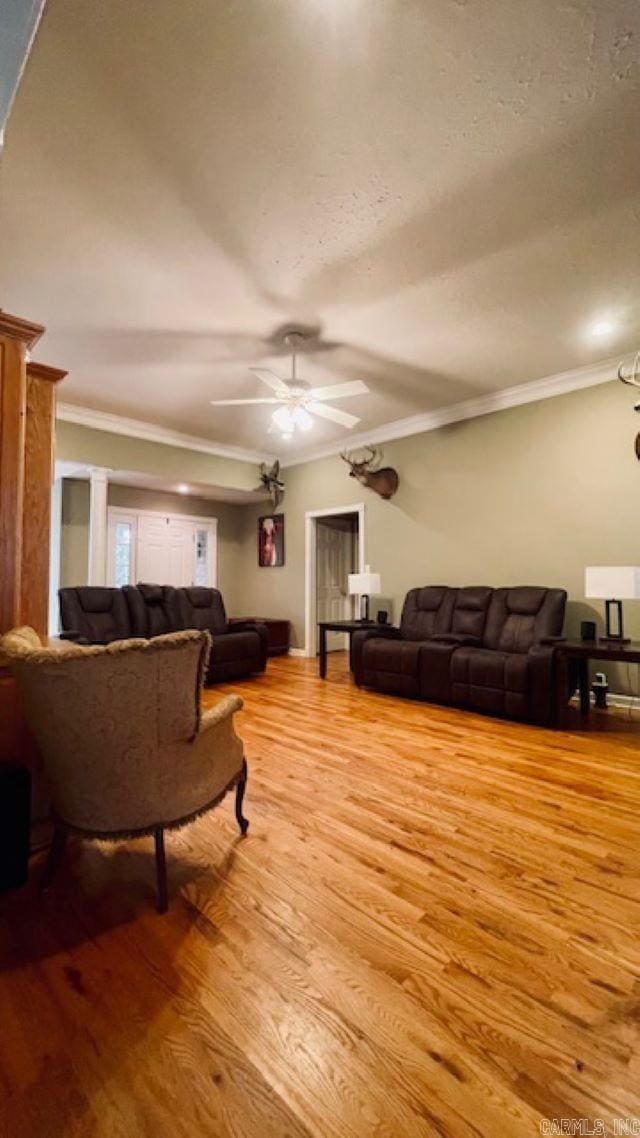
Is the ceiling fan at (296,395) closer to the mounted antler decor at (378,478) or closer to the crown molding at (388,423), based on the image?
the mounted antler decor at (378,478)

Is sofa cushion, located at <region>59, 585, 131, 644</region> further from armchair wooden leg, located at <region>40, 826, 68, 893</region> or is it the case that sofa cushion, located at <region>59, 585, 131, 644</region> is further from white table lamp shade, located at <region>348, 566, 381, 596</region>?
armchair wooden leg, located at <region>40, 826, 68, 893</region>

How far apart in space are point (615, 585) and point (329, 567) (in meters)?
4.22

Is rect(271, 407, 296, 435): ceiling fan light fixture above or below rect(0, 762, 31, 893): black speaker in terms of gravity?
above

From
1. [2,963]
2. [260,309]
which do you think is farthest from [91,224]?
[2,963]

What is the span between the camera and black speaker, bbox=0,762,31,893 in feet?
5.25

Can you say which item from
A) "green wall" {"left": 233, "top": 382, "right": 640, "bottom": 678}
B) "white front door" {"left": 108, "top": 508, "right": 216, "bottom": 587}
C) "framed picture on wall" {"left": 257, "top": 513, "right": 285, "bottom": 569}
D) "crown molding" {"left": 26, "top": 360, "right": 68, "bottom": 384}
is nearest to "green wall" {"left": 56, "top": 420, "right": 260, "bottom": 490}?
"framed picture on wall" {"left": 257, "top": 513, "right": 285, "bottom": 569}

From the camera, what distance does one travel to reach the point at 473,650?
398cm

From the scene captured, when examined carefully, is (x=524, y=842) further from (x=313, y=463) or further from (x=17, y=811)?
(x=313, y=463)

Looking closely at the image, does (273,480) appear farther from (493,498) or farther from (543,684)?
(543,684)

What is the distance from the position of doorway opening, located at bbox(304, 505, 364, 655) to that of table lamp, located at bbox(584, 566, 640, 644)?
124 inches

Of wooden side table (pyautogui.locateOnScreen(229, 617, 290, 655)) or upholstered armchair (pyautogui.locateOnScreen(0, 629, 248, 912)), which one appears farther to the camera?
wooden side table (pyautogui.locateOnScreen(229, 617, 290, 655))

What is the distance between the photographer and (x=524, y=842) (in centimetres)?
196

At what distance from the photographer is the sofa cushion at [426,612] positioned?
476cm

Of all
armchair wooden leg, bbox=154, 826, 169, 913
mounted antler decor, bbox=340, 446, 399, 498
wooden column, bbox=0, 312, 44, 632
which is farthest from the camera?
mounted antler decor, bbox=340, 446, 399, 498
